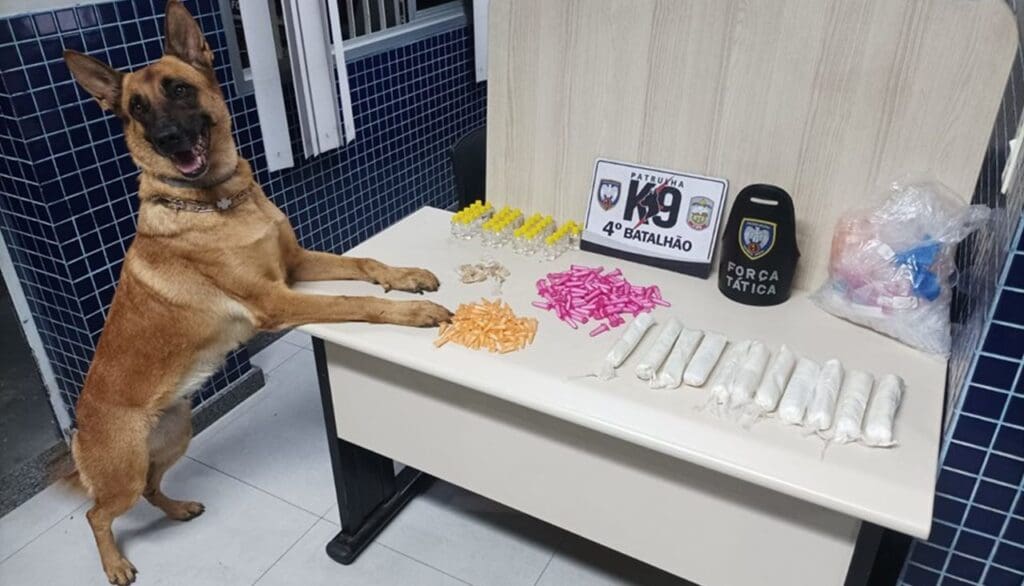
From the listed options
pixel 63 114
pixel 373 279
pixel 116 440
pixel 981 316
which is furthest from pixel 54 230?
pixel 981 316

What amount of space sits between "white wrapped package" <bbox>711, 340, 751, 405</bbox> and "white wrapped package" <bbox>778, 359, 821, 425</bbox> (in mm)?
83

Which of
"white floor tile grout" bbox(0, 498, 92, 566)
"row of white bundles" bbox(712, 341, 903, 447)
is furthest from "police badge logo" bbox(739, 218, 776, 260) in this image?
"white floor tile grout" bbox(0, 498, 92, 566)

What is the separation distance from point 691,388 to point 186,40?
1.24 m

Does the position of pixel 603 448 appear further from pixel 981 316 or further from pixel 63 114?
pixel 63 114

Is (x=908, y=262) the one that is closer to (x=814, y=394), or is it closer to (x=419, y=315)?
(x=814, y=394)

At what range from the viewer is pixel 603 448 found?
129cm

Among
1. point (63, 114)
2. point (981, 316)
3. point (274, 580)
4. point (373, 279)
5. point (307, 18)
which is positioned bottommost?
point (274, 580)

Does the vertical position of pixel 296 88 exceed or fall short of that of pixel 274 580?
it exceeds it

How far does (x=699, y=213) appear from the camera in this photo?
1480 mm

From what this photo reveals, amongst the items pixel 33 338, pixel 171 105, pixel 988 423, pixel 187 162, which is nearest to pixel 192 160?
pixel 187 162

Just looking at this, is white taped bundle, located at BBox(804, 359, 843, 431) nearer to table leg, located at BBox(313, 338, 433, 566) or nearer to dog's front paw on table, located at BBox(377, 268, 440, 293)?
dog's front paw on table, located at BBox(377, 268, 440, 293)

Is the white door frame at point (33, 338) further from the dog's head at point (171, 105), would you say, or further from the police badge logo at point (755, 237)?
the police badge logo at point (755, 237)

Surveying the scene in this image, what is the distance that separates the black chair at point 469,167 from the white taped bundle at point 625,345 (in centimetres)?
87

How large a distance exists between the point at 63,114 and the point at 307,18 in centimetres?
88
